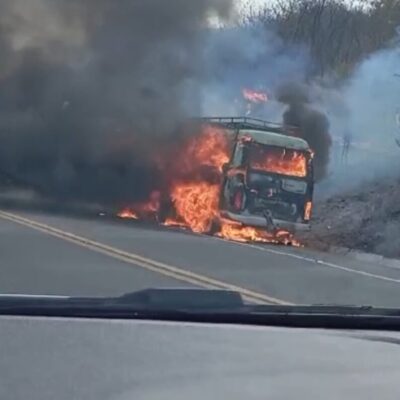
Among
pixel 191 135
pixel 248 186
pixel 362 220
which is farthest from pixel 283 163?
pixel 191 135

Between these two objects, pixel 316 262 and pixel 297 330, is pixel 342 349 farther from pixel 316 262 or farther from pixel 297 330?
pixel 316 262

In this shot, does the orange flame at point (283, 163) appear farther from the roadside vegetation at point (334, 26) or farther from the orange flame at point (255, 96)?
the roadside vegetation at point (334, 26)

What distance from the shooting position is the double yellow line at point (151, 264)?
901 cm

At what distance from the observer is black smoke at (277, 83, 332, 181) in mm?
23062

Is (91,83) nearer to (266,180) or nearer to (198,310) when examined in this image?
(266,180)

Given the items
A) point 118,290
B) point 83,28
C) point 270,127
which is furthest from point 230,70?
point 118,290

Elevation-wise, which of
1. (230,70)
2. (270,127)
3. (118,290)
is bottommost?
Result: (118,290)

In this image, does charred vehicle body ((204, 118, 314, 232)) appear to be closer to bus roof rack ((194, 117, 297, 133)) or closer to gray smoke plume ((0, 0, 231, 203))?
bus roof rack ((194, 117, 297, 133))

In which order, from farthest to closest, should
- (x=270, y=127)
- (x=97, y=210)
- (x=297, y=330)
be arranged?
(x=97, y=210) < (x=270, y=127) < (x=297, y=330)

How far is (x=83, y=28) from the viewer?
880 inches

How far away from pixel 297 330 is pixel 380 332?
324 mm

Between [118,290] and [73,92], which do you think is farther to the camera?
[73,92]

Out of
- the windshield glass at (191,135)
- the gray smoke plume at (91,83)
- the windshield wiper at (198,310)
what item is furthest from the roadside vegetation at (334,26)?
the windshield wiper at (198,310)

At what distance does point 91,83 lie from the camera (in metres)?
22.6
